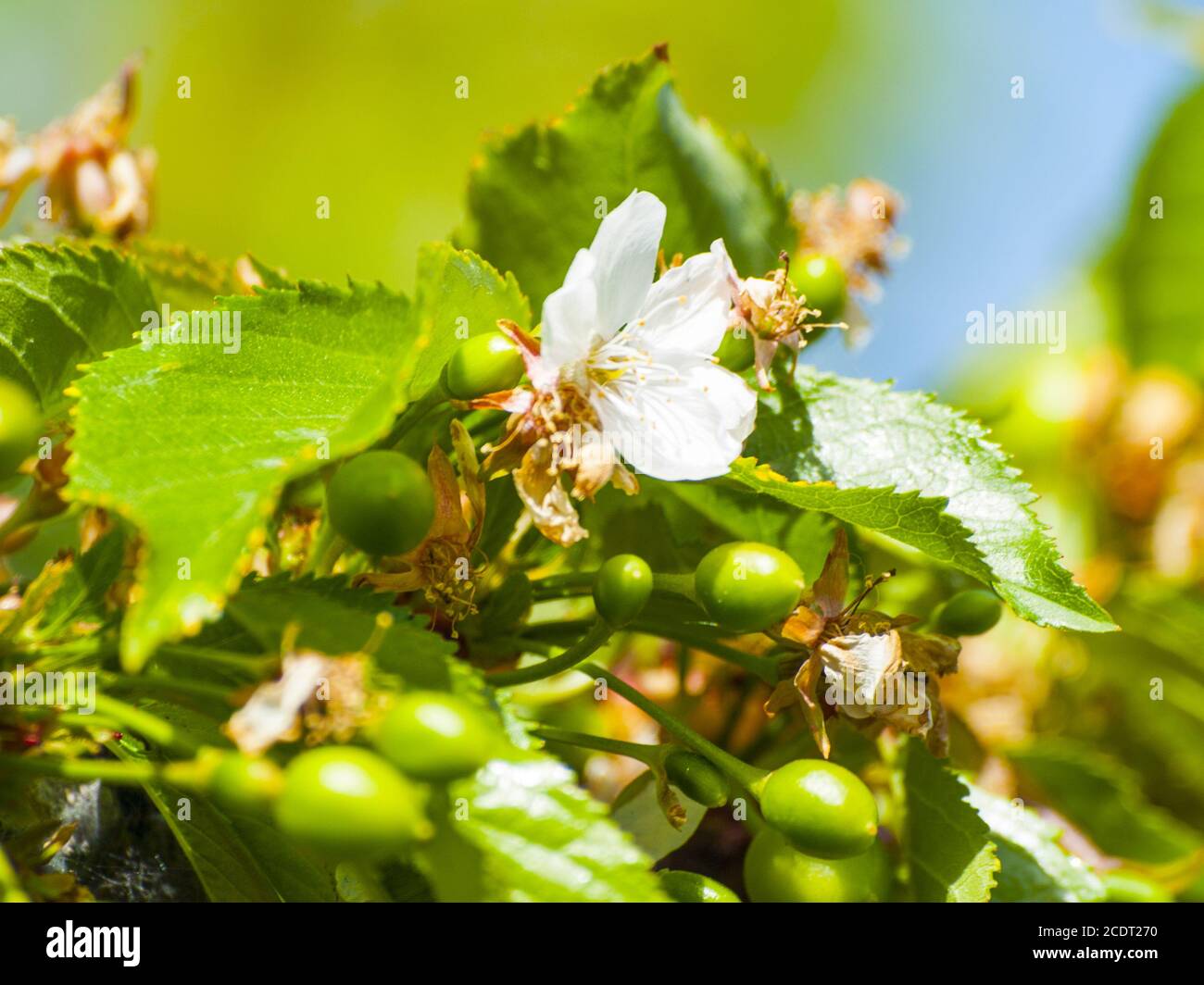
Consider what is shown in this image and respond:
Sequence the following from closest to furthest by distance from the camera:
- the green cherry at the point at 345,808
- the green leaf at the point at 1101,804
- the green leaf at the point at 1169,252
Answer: the green cherry at the point at 345,808, the green leaf at the point at 1101,804, the green leaf at the point at 1169,252

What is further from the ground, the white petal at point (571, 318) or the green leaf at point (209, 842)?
the white petal at point (571, 318)

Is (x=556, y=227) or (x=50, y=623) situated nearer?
(x=50, y=623)

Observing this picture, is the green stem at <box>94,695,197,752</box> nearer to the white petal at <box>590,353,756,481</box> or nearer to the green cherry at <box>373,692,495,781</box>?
the green cherry at <box>373,692,495,781</box>

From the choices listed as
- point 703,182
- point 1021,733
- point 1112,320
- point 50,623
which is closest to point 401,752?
point 50,623

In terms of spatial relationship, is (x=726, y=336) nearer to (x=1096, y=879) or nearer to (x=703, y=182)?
(x=703, y=182)

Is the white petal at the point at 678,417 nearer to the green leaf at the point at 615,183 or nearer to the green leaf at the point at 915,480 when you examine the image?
the green leaf at the point at 915,480

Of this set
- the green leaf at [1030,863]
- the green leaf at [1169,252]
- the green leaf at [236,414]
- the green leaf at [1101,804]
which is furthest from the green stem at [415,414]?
the green leaf at [1169,252]
